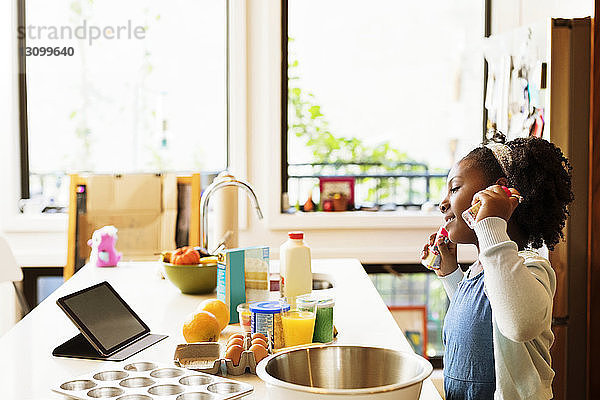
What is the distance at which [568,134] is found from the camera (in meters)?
2.81

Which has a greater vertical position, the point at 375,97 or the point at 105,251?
the point at 375,97

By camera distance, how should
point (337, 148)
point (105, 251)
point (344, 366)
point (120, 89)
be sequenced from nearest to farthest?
point (344, 366) < point (105, 251) < point (120, 89) < point (337, 148)

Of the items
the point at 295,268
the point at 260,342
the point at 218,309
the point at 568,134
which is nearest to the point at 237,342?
the point at 260,342

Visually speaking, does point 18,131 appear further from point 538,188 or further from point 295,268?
point 538,188

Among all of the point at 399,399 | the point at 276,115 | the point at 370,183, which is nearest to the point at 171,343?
the point at 399,399

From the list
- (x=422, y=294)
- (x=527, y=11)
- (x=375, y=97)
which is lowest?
(x=422, y=294)

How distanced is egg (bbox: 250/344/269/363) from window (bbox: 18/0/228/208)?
2562 millimetres

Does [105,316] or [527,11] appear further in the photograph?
[527,11]

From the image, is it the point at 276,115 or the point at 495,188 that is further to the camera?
the point at 276,115

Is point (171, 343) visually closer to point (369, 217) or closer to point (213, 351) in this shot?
point (213, 351)

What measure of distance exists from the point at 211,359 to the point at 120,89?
2.68m

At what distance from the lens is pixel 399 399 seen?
1121 mm

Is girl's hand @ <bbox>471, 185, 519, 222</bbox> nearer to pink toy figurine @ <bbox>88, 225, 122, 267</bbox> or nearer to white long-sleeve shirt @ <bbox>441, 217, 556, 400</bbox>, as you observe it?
white long-sleeve shirt @ <bbox>441, 217, 556, 400</bbox>

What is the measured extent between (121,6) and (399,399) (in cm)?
327
